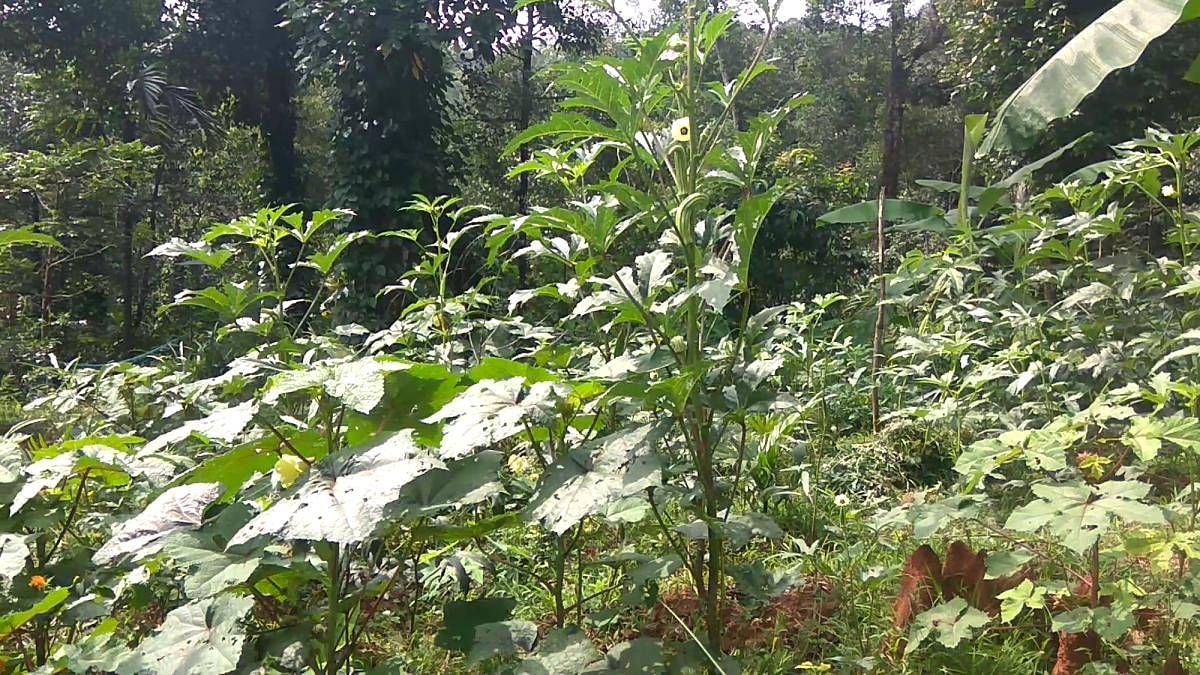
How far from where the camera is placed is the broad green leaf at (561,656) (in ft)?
3.85

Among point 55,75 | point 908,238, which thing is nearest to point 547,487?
point 55,75

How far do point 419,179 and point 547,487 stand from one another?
6.07 metres

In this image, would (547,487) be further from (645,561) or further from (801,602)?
(801,602)

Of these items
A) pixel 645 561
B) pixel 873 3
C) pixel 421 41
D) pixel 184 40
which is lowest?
pixel 645 561

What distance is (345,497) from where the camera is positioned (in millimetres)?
1005

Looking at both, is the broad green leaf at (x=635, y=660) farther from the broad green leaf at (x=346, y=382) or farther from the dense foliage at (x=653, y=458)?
the broad green leaf at (x=346, y=382)

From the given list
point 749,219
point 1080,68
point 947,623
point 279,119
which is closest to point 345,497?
point 749,219

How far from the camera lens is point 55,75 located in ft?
30.3

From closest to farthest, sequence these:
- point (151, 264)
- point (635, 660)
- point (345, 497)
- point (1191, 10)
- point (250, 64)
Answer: point (345, 497), point (635, 660), point (1191, 10), point (250, 64), point (151, 264)

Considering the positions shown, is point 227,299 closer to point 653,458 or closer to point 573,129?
point 573,129

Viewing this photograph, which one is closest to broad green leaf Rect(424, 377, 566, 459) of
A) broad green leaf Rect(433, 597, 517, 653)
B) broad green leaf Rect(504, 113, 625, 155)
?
broad green leaf Rect(433, 597, 517, 653)

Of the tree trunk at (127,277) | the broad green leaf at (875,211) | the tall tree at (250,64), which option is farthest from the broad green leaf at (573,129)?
the tree trunk at (127,277)

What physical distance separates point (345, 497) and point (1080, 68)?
5.58 ft

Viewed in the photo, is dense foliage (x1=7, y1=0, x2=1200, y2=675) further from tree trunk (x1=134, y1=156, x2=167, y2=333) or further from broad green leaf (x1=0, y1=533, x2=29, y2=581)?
tree trunk (x1=134, y1=156, x2=167, y2=333)
